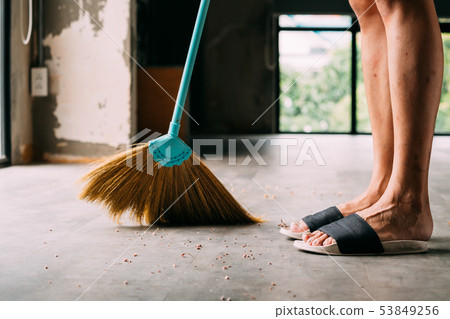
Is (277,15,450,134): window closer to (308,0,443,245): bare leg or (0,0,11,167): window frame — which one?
(0,0,11,167): window frame

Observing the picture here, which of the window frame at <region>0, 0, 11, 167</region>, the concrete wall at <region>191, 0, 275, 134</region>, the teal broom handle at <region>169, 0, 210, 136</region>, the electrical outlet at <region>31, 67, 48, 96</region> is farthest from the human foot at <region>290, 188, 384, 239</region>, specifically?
the concrete wall at <region>191, 0, 275, 134</region>

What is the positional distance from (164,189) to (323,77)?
5841 mm

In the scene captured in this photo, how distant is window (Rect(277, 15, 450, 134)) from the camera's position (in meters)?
6.81

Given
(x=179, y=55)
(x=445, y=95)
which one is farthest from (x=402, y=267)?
(x=445, y=95)

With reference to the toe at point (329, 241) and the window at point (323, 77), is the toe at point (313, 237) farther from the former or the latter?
the window at point (323, 77)

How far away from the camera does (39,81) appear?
10.5ft

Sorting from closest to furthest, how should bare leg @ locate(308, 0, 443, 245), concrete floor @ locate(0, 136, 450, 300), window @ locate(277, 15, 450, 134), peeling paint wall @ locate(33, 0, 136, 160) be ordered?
1. concrete floor @ locate(0, 136, 450, 300)
2. bare leg @ locate(308, 0, 443, 245)
3. peeling paint wall @ locate(33, 0, 136, 160)
4. window @ locate(277, 15, 450, 134)

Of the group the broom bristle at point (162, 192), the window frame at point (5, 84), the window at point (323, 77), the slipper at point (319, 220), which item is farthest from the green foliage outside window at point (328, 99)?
the slipper at point (319, 220)

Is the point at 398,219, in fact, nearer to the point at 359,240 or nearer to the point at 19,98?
the point at 359,240

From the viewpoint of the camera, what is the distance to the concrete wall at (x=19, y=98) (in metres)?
3.04

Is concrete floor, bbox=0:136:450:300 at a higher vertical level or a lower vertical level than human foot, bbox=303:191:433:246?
lower

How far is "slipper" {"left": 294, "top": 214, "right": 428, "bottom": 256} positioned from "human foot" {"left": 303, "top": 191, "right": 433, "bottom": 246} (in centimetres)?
1

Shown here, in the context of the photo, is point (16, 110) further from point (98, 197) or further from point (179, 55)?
point (179, 55)

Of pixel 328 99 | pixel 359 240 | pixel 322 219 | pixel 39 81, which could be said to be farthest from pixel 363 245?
pixel 328 99
